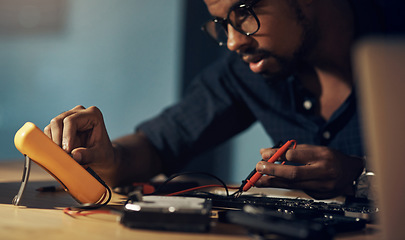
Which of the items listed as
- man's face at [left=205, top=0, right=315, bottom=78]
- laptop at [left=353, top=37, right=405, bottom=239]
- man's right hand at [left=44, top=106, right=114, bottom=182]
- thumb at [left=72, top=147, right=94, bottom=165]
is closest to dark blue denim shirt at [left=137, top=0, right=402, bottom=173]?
man's face at [left=205, top=0, right=315, bottom=78]

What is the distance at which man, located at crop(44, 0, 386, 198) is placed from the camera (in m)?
0.78

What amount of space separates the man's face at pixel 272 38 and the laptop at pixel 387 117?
0.68 m

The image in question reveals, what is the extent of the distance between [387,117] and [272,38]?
0.72 meters

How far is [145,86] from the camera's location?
2139 mm

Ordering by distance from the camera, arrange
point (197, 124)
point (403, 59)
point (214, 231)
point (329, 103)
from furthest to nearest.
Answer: point (197, 124) < point (329, 103) < point (214, 231) < point (403, 59)

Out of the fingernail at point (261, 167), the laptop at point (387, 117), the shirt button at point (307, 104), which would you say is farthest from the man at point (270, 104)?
the laptop at point (387, 117)

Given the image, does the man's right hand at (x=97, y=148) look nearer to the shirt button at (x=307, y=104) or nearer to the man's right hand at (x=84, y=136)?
the man's right hand at (x=84, y=136)

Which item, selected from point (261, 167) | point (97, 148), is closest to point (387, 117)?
point (261, 167)

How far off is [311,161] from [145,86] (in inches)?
59.1

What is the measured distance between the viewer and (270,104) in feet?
3.97

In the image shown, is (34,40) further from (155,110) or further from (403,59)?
(403,59)

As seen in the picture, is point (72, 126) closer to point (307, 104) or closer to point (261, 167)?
point (261, 167)

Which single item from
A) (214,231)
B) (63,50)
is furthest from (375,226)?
(63,50)

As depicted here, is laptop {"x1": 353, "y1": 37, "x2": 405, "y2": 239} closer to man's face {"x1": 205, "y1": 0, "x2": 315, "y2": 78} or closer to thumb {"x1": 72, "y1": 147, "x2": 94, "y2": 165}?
thumb {"x1": 72, "y1": 147, "x2": 94, "y2": 165}
